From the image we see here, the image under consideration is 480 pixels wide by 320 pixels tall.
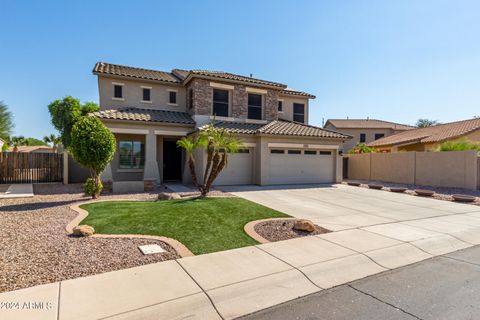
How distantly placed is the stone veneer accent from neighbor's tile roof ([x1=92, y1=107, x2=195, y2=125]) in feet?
2.73

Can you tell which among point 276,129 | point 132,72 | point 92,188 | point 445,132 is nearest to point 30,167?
point 92,188

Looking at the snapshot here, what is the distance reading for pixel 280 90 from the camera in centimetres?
2016

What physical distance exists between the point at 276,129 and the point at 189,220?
36.8ft

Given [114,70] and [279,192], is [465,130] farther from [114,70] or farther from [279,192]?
[114,70]

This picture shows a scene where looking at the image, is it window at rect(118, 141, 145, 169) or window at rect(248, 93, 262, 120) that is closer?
window at rect(118, 141, 145, 169)

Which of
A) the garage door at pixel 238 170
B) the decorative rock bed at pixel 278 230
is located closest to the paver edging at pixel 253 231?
the decorative rock bed at pixel 278 230

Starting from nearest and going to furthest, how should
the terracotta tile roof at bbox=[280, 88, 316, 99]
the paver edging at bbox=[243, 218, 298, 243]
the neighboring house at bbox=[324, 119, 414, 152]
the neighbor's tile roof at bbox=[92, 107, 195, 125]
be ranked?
the paver edging at bbox=[243, 218, 298, 243] < the neighbor's tile roof at bbox=[92, 107, 195, 125] < the terracotta tile roof at bbox=[280, 88, 316, 99] < the neighboring house at bbox=[324, 119, 414, 152]

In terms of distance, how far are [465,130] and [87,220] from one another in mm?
30856

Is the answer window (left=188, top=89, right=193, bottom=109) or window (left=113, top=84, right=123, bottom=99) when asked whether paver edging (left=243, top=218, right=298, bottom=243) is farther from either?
window (left=113, top=84, right=123, bottom=99)

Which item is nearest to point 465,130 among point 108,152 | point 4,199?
point 108,152

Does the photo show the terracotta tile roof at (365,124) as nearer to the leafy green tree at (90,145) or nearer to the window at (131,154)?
the window at (131,154)

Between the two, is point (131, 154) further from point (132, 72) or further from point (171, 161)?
point (132, 72)

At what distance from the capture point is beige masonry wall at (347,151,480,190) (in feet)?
53.6

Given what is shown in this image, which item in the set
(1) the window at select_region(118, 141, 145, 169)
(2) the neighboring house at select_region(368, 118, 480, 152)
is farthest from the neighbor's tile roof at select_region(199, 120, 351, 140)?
(2) the neighboring house at select_region(368, 118, 480, 152)
